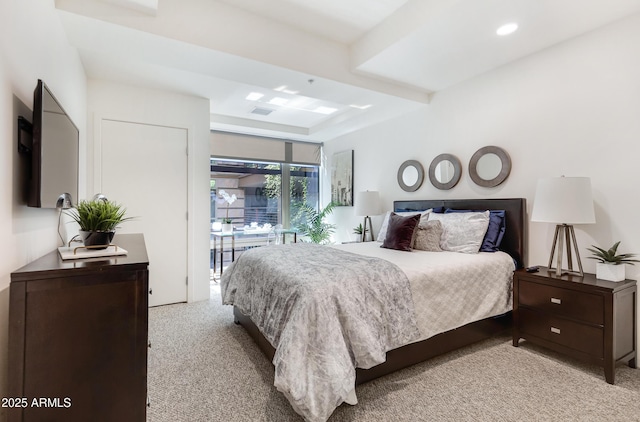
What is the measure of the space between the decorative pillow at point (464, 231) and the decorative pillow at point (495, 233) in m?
0.06

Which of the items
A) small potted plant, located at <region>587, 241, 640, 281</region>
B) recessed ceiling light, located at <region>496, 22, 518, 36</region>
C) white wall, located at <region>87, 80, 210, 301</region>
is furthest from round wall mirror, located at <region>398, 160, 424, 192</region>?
white wall, located at <region>87, 80, 210, 301</region>

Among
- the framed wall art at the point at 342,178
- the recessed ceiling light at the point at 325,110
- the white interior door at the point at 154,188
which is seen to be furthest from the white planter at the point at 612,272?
the white interior door at the point at 154,188

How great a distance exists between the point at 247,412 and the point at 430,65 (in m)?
3.26

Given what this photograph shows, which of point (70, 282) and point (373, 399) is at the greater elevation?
point (70, 282)

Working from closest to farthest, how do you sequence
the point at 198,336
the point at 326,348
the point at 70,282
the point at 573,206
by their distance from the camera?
the point at 70,282
the point at 326,348
the point at 573,206
the point at 198,336

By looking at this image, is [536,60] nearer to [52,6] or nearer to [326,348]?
[326,348]

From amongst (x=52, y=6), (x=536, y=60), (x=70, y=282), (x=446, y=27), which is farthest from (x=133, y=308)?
(x=536, y=60)

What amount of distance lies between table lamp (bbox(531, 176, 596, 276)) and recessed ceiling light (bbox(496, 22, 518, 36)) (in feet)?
4.01

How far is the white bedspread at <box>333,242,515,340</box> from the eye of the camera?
2.15 metres

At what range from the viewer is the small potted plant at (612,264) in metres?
2.15

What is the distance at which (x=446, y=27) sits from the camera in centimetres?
232

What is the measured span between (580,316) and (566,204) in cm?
81

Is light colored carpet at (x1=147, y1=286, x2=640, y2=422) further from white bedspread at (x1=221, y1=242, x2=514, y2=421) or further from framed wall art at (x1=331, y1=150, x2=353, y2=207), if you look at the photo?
framed wall art at (x1=331, y1=150, x2=353, y2=207)

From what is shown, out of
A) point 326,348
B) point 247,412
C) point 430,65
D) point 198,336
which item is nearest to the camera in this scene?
point 326,348
